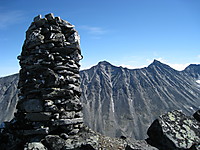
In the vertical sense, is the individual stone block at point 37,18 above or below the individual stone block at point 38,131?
above

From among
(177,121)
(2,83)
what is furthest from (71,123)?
(2,83)

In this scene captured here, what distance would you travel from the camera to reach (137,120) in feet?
309

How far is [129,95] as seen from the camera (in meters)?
121

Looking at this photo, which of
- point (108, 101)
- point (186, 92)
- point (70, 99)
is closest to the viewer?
point (70, 99)

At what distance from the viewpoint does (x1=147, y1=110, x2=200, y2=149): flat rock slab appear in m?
5.78

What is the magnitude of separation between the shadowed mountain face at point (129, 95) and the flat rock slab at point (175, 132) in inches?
3032

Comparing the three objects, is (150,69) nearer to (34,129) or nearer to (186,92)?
(186,92)

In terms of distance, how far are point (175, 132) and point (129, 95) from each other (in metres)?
117

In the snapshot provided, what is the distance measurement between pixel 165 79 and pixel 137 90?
33228 millimetres

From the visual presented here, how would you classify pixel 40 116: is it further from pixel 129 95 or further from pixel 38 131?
pixel 129 95

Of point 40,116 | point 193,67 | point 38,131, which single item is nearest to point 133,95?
point 193,67

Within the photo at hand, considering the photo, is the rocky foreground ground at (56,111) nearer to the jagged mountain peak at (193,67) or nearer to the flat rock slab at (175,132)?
the flat rock slab at (175,132)

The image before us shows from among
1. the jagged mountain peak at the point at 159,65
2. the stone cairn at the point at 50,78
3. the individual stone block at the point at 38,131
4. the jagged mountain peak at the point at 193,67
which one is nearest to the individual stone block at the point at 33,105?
the stone cairn at the point at 50,78

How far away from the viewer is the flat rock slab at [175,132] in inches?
227
